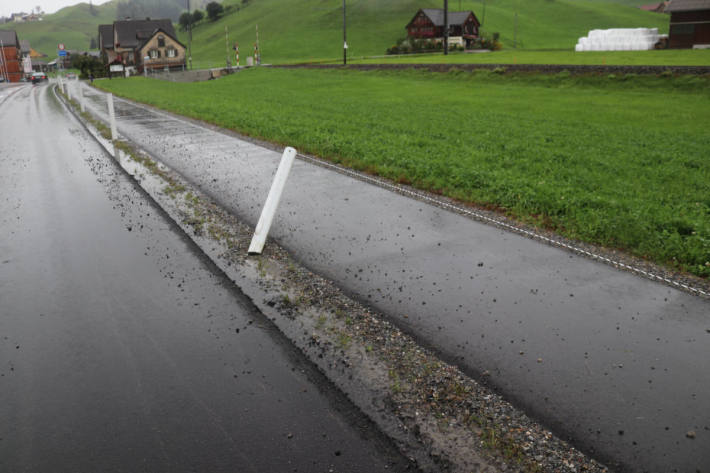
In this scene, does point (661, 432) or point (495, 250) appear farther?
point (495, 250)

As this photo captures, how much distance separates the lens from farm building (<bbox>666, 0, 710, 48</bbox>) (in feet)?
145

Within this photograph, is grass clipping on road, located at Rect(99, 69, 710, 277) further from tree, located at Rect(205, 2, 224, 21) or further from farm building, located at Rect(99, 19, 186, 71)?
tree, located at Rect(205, 2, 224, 21)

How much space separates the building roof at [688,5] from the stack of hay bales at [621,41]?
12.0 feet

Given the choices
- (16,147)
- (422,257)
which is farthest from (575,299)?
(16,147)

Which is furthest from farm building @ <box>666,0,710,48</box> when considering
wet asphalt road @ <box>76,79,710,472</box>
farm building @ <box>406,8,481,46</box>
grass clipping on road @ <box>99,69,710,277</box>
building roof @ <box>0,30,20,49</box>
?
building roof @ <box>0,30,20,49</box>

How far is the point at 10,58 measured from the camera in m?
107

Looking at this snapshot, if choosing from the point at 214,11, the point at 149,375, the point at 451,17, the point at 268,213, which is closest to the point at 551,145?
the point at 268,213

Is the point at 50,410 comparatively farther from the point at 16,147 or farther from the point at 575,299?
the point at 16,147

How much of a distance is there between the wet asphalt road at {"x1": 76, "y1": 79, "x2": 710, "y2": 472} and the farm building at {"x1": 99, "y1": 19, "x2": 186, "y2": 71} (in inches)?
3401

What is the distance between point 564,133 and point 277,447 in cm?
1412

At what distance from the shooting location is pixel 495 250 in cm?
647

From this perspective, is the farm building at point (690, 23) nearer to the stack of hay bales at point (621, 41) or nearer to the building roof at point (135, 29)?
the stack of hay bales at point (621, 41)

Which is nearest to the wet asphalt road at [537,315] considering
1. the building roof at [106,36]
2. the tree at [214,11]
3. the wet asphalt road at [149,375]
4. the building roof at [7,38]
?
the wet asphalt road at [149,375]

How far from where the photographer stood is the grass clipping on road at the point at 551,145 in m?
7.36
